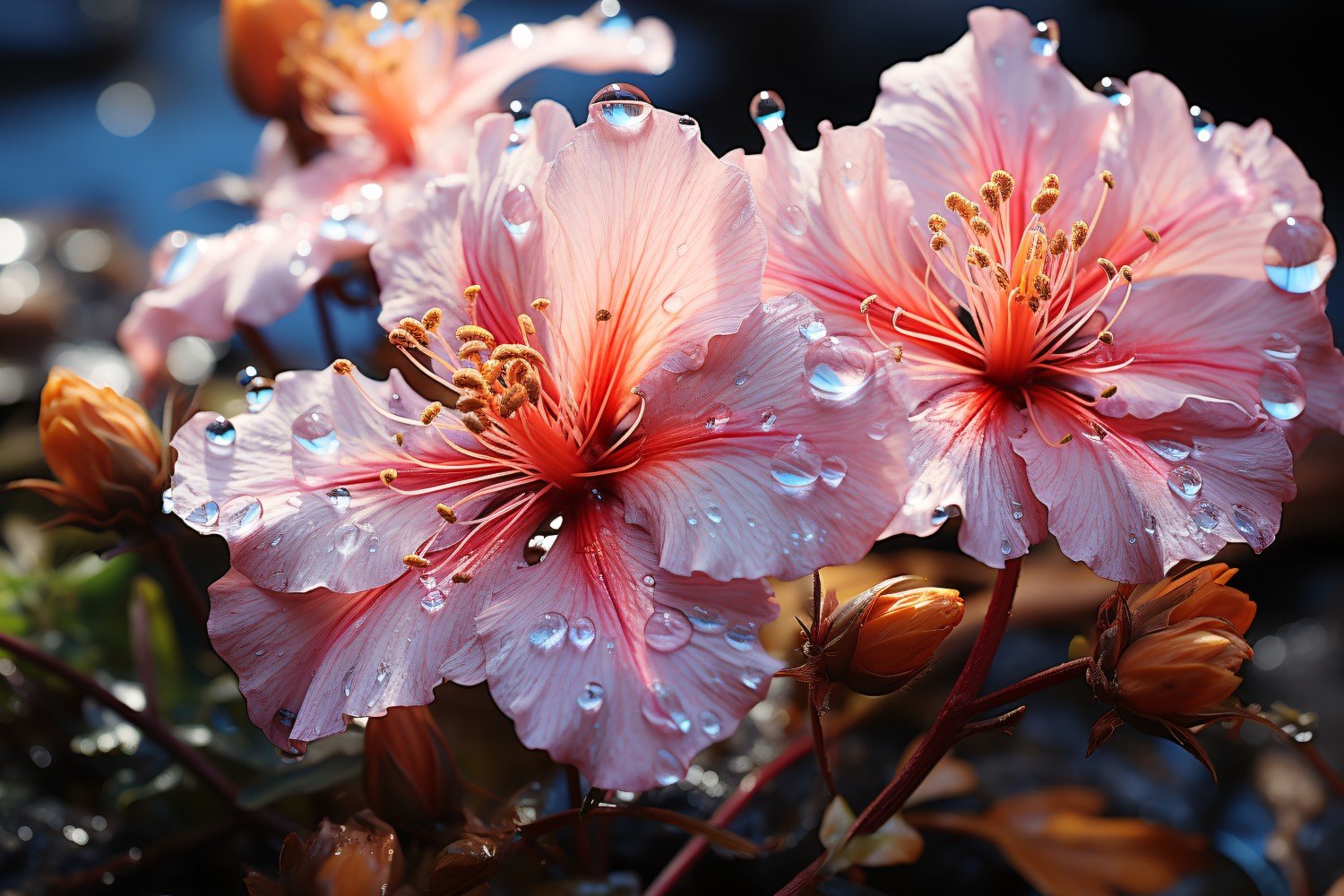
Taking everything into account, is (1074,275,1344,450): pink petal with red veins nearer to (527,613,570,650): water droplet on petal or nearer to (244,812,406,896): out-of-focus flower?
(527,613,570,650): water droplet on petal

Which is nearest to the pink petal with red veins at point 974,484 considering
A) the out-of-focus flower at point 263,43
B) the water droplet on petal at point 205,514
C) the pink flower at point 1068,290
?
the pink flower at point 1068,290

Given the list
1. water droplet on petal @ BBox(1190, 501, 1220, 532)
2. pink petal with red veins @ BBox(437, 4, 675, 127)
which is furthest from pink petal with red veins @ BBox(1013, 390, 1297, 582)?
pink petal with red veins @ BBox(437, 4, 675, 127)

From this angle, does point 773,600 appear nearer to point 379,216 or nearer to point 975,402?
point 975,402

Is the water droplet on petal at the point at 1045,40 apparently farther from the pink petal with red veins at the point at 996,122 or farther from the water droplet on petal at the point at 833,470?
the water droplet on petal at the point at 833,470

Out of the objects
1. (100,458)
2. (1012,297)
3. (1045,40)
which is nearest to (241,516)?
(100,458)

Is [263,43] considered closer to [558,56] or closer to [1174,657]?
[558,56]

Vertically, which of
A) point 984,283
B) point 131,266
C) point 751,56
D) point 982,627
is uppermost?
point 984,283

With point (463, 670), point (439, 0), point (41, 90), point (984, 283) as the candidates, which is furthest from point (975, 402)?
point (41, 90)
